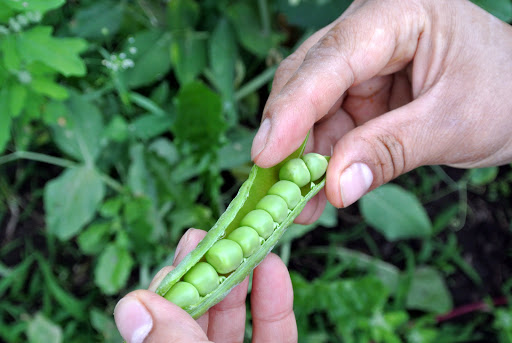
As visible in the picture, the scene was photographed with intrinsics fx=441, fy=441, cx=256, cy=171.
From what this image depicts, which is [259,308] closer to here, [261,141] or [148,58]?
[261,141]

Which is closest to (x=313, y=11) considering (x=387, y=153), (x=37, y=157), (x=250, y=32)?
(x=250, y=32)

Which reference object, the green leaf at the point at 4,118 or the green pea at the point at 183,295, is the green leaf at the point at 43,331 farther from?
the green pea at the point at 183,295

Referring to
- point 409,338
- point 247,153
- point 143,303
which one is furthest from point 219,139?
point 409,338

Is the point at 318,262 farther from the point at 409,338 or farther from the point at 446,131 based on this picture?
the point at 446,131

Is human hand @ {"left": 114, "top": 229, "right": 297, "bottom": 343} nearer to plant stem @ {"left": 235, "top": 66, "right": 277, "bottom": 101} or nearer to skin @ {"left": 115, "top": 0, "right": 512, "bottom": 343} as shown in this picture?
skin @ {"left": 115, "top": 0, "right": 512, "bottom": 343}

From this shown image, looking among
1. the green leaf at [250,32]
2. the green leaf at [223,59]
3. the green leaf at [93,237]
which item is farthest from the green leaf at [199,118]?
the green leaf at [93,237]

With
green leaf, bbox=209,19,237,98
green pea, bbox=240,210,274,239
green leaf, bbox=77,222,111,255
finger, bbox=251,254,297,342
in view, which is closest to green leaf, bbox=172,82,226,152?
green leaf, bbox=209,19,237,98
